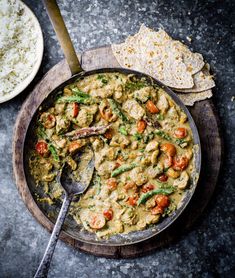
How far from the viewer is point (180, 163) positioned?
5.08 m

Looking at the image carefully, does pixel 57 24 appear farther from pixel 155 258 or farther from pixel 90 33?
pixel 155 258

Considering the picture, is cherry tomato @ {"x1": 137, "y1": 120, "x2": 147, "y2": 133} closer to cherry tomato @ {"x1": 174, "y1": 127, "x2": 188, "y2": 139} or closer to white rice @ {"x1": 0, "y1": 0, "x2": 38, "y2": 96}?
cherry tomato @ {"x1": 174, "y1": 127, "x2": 188, "y2": 139}

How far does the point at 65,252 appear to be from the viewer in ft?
18.6

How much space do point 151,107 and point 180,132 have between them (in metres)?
0.42

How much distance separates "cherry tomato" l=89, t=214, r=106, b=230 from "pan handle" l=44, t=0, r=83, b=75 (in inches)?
64.9

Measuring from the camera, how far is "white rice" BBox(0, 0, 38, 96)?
18.2 ft

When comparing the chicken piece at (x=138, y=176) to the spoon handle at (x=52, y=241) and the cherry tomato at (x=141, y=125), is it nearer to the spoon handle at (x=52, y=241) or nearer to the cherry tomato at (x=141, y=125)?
the cherry tomato at (x=141, y=125)

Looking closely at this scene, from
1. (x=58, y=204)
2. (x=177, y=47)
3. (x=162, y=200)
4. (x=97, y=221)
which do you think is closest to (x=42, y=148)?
(x=58, y=204)

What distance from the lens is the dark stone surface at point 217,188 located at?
5.48 meters

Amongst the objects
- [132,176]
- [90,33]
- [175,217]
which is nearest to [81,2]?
[90,33]

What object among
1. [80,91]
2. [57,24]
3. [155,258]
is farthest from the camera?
[155,258]

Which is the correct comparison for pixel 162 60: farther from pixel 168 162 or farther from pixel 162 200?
pixel 162 200

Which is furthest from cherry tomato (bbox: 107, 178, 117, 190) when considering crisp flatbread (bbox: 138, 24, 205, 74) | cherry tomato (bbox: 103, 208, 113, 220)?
crisp flatbread (bbox: 138, 24, 205, 74)

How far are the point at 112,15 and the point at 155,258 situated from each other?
3.02 m
